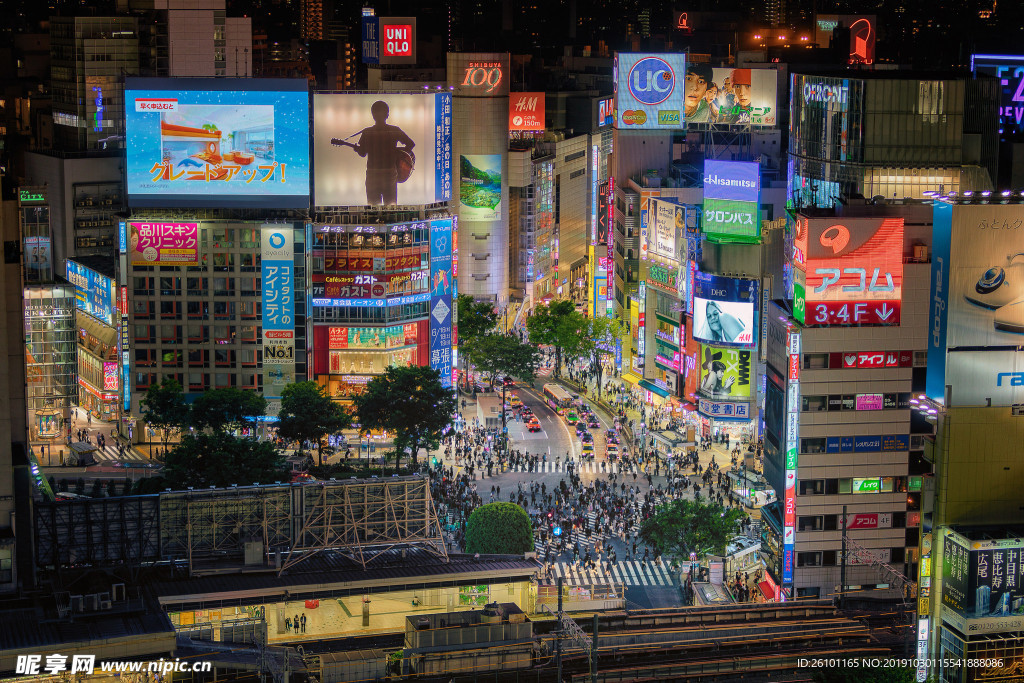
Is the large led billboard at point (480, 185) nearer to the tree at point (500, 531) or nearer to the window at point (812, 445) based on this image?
the tree at point (500, 531)

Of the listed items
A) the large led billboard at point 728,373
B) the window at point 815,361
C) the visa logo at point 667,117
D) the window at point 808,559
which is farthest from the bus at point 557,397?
the window at point 815,361

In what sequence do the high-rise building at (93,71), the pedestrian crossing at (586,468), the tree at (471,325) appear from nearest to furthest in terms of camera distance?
the pedestrian crossing at (586,468) → the tree at (471,325) → the high-rise building at (93,71)

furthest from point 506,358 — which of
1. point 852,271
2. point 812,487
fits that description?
point 852,271

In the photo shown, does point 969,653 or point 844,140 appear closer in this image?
point 969,653

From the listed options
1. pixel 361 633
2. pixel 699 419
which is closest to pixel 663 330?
pixel 699 419

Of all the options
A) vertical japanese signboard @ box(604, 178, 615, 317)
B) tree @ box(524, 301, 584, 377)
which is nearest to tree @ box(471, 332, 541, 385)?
tree @ box(524, 301, 584, 377)

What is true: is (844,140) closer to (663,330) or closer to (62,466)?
(663,330)

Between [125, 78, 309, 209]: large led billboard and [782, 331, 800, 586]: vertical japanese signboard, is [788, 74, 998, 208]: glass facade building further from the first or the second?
[125, 78, 309, 209]: large led billboard
